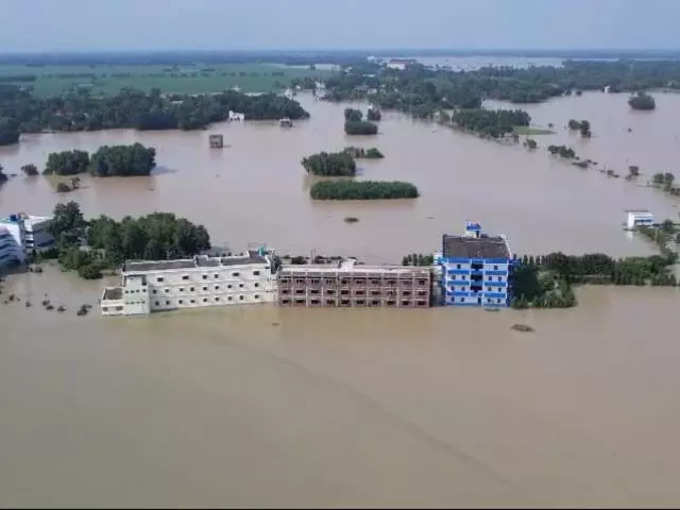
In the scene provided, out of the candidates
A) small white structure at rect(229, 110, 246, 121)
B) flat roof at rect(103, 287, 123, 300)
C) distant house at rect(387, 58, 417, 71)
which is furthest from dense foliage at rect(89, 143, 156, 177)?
distant house at rect(387, 58, 417, 71)

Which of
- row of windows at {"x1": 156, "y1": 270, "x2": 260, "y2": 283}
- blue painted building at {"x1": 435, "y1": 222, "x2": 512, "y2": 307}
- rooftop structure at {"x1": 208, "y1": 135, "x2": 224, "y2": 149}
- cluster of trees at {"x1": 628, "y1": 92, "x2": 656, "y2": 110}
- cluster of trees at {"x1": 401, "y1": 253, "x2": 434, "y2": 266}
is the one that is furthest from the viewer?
cluster of trees at {"x1": 628, "y1": 92, "x2": 656, "y2": 110}

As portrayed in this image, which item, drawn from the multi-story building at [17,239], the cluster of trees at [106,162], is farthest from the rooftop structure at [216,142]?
the multi-story building at [17,239]

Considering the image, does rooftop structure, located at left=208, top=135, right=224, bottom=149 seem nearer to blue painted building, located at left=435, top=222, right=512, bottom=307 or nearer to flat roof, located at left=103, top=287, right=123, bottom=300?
flat roof, located at left=103, top=287, right=123, bottom=300

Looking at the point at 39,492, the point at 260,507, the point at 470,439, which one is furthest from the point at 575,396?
the point at 39,492

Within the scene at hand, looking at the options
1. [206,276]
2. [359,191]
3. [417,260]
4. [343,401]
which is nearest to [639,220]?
[417,260]

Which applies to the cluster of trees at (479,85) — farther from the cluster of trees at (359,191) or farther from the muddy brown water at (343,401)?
the muddy brown water at (343,401)

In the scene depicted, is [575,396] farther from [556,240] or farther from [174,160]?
[174,160]
